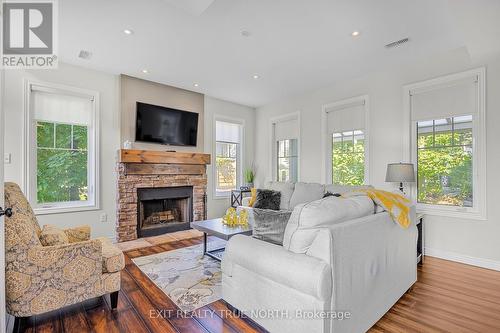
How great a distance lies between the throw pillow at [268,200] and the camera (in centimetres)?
437

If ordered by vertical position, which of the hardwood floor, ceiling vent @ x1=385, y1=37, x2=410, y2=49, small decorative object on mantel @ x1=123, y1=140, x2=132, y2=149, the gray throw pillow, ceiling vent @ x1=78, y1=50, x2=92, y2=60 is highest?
ceiling vent @ x1=78, y1=50, x2=92, y2=60

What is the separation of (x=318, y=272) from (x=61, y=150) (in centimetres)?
423

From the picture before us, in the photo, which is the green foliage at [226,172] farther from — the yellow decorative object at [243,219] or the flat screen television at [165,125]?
the yellow decorative object at [243,219]

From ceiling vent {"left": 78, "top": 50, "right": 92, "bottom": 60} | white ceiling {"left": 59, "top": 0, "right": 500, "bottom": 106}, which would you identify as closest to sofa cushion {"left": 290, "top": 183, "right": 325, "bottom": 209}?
white ceiling {"left": 59, "top": 0, "right": 500, "bottom": 106}

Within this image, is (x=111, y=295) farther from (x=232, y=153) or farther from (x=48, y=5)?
(x=232, y=153)

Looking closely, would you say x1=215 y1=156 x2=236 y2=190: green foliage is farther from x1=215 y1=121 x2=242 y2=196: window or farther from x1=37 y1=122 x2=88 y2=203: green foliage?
x1=37 y1=122 x2=88 y2=203: green foliage

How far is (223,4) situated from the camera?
2.46m

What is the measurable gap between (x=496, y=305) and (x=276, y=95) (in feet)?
14.9

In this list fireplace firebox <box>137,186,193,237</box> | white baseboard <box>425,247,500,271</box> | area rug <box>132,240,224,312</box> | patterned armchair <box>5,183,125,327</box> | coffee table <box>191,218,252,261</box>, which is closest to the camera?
patterned armchair <box>5,183,125,327</box>

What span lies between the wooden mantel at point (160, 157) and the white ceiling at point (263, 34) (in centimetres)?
134

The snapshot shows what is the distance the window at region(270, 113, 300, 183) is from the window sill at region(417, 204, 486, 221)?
7.92 feet

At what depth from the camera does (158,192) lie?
15.3 ft

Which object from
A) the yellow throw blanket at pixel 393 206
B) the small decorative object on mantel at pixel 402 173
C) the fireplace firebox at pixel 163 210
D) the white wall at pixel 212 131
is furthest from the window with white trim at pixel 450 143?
the fireplace firebox at pixel 163 210

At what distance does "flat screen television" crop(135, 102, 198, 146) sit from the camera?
14.8ft
